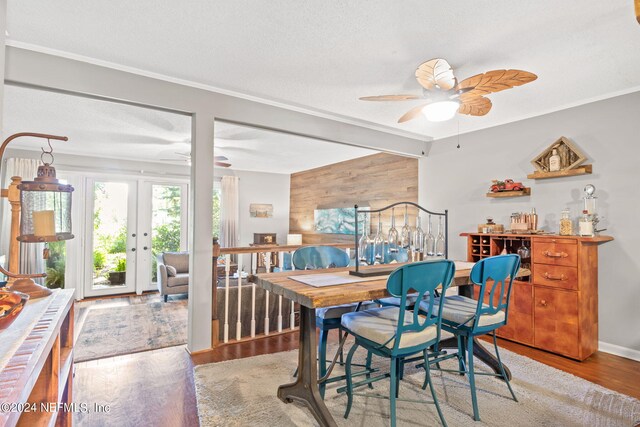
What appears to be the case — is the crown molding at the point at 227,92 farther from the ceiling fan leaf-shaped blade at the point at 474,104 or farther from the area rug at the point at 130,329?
the area rug at the point at 130,329

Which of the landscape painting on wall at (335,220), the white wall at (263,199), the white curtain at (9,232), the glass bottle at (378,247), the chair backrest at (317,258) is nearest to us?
the glass bottle at (378,247)

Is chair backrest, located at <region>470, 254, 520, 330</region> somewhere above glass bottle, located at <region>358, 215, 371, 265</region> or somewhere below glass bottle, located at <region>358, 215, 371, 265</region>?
below

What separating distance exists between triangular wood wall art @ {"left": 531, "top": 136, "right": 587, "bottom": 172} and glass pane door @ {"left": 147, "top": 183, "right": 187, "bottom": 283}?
5742 mm

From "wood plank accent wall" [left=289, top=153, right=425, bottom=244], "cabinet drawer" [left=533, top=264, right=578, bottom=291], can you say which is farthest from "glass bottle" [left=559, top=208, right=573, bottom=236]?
"wood plank accent wall" [left=289, top=153, right=425, bottom=244]

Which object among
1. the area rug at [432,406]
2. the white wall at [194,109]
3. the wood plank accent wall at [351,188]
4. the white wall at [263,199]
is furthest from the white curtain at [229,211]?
the area rug at [432,406]

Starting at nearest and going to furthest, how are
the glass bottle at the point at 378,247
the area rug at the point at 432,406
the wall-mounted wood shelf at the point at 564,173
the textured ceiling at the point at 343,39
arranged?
the textured ceiling at the point at 343,39 → the area rug at the point at 432,406 → the glass bottle at the point at 378,247 → the wall-mounted wood shelf at the point at 564,173

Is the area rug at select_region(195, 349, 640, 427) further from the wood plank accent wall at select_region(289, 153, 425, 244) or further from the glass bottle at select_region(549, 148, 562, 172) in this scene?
the wood plank accent wall at select_region(289, 153, 425, 244)

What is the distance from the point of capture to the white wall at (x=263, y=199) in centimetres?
744

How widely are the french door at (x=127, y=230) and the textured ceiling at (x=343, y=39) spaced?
3.85 metres

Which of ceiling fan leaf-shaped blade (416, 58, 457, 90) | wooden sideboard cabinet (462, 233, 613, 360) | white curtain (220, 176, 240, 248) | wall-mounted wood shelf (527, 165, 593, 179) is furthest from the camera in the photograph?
white curtain (220, 176, 240, 248)

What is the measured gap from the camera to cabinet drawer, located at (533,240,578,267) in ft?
9.92

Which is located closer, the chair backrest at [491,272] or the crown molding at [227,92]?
the chair backrest at [491,272]

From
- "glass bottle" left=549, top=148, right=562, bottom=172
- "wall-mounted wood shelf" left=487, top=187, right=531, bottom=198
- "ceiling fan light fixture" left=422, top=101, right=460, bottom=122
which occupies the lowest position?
"wall-mounted wood shelf" left=487, top=187, right=531, bottom=198

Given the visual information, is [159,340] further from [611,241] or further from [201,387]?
[611,241]
